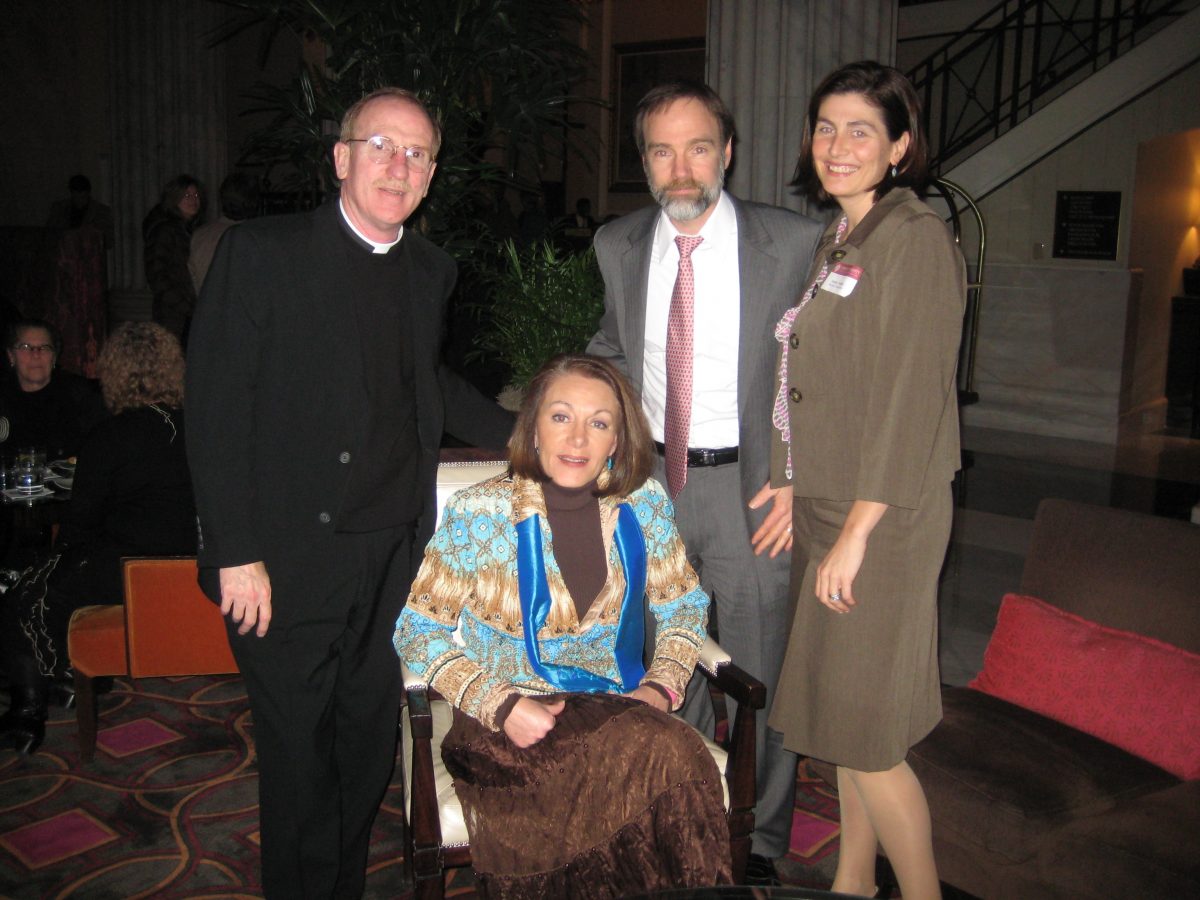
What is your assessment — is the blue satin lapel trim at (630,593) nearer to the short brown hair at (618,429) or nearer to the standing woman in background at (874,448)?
the short brown hair at (618,429)

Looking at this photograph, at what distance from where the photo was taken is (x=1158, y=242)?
8.38 meters

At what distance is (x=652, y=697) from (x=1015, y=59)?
27.6 ft

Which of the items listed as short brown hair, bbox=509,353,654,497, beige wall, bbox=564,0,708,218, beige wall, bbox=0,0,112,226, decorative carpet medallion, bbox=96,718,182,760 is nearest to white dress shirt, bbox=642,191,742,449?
short brown hair, bbox=509,353,654,497

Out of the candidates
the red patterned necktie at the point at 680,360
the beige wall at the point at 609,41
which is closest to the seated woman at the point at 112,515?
the red patterned necktie at the point at 680,360

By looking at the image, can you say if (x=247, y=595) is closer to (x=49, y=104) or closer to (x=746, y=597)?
(x=746, y=597)

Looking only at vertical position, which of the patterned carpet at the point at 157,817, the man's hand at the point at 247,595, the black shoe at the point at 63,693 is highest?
the man's hand at the point at 247,595

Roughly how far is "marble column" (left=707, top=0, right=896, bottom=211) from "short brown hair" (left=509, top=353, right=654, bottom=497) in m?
2.82

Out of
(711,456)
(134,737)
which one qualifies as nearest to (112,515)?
(134,737)

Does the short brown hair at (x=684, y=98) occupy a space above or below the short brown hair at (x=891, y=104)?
above

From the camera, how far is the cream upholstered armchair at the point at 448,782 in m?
1.91

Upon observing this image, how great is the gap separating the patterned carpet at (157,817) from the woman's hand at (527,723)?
835mm

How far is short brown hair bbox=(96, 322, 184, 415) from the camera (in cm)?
304

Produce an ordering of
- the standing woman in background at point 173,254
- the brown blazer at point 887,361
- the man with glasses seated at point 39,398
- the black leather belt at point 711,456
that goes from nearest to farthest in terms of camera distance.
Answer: the brown blazer at point 887,361 < the black leather belt at point 711,456 < the man with glasses seated at point 39,398 < the standing woman in background at point 173,254

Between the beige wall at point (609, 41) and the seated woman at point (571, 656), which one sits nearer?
the seated woman at point (571, 656)
